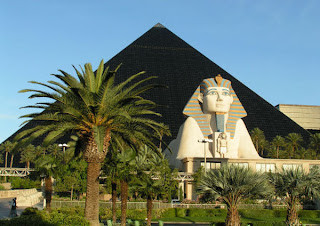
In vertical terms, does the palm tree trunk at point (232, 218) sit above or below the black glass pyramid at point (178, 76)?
below

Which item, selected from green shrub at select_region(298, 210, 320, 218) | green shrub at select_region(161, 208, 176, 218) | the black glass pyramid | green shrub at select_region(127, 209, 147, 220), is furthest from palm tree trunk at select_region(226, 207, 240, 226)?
the black glass pyramid

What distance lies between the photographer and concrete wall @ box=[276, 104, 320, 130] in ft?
273

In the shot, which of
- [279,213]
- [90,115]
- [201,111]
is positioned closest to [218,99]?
[201,111]

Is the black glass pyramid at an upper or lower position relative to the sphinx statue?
upper

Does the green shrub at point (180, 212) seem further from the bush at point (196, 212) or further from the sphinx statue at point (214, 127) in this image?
the sphinx statue at point (214, 127)

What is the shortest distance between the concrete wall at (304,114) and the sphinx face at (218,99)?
5024 cm

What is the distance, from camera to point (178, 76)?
71.1 metres

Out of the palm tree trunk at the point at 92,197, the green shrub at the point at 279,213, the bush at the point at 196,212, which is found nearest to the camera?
the palm tree trunk at the point at 92,197

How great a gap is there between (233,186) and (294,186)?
3.64 metres

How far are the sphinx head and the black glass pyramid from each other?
91.1ft

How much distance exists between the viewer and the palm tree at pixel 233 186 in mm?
15055

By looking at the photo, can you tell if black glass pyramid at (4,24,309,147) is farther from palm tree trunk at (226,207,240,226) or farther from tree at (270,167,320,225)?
palm tree trunk at (226,207,240,226)

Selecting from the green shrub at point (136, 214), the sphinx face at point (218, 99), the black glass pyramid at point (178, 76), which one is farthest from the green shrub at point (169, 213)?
the black glass pyramid at point (178, 76)

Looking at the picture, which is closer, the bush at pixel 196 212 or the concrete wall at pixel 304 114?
the bush at pixel 196 212
